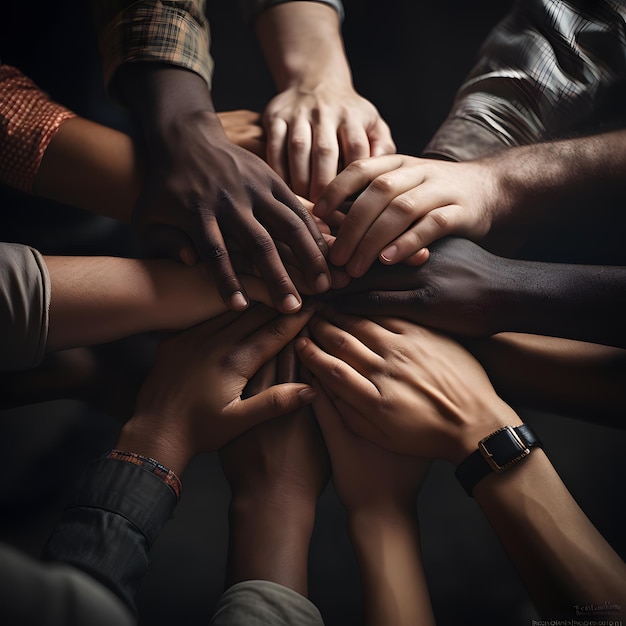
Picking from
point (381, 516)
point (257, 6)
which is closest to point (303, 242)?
point (381, 516)

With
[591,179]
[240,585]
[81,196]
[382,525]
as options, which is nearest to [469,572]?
[382,525]

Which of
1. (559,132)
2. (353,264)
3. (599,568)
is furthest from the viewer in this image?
(559,132)

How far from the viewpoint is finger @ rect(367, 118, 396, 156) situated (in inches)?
23.5

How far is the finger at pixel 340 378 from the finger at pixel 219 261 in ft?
0.23

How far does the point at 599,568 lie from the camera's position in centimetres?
40

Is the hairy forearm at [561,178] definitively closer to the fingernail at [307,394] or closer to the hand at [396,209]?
the hand at [396,209]

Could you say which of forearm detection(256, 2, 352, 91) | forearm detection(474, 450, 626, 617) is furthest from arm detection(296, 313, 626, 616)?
forearm detection(256, 2, 352, 91)

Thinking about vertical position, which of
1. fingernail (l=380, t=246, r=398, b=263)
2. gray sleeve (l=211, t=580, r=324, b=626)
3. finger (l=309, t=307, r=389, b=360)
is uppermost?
fingernail (l=380, t=246, r=398, b=263)

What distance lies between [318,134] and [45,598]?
0.44m

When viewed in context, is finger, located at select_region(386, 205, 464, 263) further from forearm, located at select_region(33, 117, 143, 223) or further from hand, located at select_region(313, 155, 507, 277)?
forearm, located at select_region(33, 117, 143, 223)

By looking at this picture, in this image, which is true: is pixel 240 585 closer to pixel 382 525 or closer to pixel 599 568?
pixel 382 525

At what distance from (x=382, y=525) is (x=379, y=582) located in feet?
0.15

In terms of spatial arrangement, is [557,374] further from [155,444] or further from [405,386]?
[155,444]

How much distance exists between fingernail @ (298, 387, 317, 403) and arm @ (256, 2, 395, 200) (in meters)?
0.18
